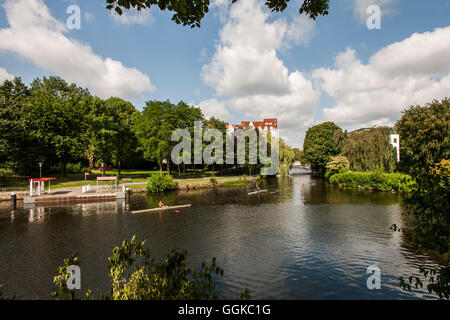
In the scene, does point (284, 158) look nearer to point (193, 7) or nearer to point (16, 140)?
point (16, 140)

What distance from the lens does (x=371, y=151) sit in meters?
45.1

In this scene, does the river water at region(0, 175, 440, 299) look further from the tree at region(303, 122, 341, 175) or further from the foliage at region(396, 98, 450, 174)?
the tree at region(303, 122, 341, 175)

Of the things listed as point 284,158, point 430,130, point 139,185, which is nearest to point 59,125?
point 139,185

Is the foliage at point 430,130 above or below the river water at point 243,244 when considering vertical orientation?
above

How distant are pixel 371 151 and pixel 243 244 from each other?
130 ft

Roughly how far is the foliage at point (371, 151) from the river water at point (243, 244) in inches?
756

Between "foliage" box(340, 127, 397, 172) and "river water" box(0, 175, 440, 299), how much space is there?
19200 mm

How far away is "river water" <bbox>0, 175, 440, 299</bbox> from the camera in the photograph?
35.4 feet

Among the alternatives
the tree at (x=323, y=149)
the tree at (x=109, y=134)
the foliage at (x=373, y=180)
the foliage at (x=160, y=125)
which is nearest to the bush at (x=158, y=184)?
the foliage at (x=160, y=125)

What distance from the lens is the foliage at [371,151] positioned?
140 ft

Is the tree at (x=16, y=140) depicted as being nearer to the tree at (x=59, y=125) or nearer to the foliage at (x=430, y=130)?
the tree at (x=59, y=125)
